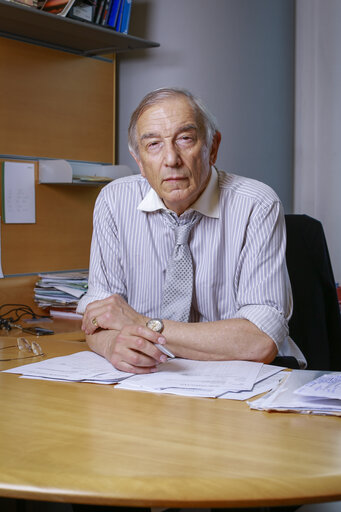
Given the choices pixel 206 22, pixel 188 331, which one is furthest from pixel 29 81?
pixel 188 331

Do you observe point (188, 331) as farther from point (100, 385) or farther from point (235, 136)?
point (235, 136)

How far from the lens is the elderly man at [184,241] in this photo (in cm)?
177

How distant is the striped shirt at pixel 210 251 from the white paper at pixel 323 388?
40 cm

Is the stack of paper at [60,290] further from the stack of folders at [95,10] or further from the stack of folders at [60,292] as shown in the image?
the stack of folders at [95,10]

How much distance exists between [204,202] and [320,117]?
1.68 meters

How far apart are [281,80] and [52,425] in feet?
8.77

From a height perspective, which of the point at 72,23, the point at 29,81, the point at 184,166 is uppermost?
the point at 72,23

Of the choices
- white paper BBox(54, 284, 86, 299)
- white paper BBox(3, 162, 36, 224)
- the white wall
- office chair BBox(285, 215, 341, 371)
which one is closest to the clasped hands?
office chair BBox(285, 215, 341, 371)

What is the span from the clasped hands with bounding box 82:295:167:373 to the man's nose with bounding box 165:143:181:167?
0.42 metres

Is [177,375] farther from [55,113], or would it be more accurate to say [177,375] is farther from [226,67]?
[226,67]

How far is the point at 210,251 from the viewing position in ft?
6.25

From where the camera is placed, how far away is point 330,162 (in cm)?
335

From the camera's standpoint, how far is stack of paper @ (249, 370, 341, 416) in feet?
3.83

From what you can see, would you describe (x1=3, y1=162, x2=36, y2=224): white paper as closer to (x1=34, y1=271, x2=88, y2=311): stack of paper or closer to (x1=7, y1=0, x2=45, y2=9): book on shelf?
(x1=34, y1=271, x2=88, y2=311): stack of paper
